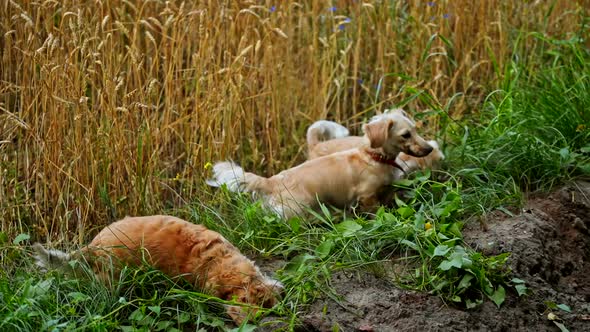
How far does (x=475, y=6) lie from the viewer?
7090mm

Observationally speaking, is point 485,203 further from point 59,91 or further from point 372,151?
point 59,91

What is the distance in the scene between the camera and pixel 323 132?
6.05m

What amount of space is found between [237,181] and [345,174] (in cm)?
66

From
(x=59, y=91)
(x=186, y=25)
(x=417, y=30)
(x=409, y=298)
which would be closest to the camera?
(x=409, y=298)

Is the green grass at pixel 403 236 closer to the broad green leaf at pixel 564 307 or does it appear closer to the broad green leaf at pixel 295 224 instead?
the broad green leaf at pixel 295 224

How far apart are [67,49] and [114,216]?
3.65 feet

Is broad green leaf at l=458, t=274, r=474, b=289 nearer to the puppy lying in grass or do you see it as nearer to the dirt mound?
the dirt mound

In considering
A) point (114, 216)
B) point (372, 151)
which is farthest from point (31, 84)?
point (372, 151)

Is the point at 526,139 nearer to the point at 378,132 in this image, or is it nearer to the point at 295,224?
the point at 378,132

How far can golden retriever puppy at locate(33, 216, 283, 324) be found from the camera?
4.21 meters

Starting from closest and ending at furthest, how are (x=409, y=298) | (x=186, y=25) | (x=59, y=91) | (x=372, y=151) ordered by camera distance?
(x=409, y=298)
(x=59, y=91)
(x=372, y=151)
(x=186, y=25)

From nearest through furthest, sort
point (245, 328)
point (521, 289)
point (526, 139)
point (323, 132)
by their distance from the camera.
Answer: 1. point (245, 328)
2. point (521, 289)
3. point (526, 139)
4. point (323, 132)

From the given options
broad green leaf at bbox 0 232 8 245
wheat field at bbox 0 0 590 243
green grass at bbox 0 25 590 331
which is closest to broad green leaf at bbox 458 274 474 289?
green grass at bbox 0 25 590 331

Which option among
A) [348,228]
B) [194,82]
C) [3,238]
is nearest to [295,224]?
[348,228]
